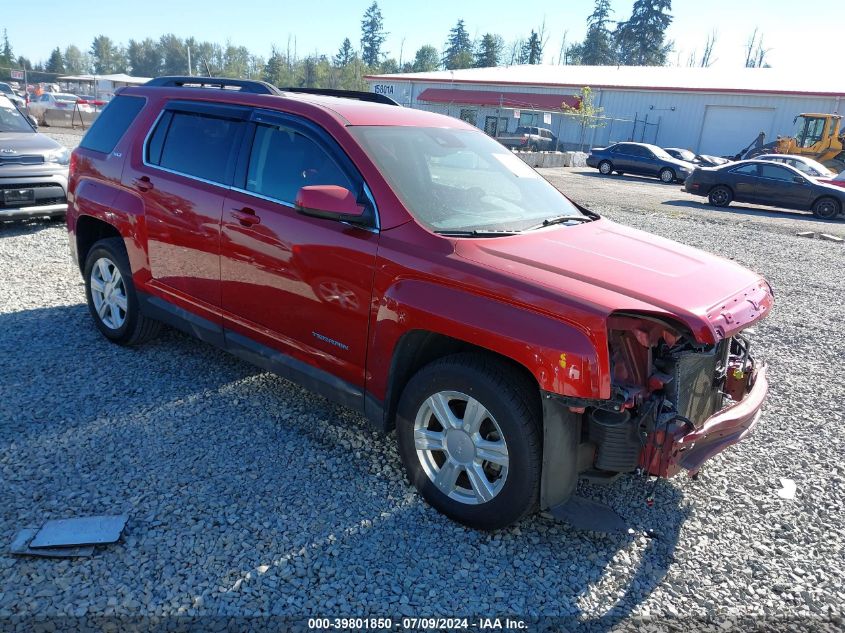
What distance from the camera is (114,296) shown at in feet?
16.6

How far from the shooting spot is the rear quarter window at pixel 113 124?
4.90 metres

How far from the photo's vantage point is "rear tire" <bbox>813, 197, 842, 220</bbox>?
1761 centimetres

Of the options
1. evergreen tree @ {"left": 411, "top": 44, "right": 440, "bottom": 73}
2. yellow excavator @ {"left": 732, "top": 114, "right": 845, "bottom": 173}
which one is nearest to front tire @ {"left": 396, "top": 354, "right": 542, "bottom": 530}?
yellow excavator @ {"left": 732, "top": 114, "right": 845, "bottom": 173}

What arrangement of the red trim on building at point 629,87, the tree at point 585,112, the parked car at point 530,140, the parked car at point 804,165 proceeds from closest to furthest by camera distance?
the parked car at point 804,165, the parked car at point 530,140, the red trim on building at point 629,87, the tree at point 585,112

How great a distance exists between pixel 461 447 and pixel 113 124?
380 cm

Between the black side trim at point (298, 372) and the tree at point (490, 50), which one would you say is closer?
the black side trim at point (298, 372)

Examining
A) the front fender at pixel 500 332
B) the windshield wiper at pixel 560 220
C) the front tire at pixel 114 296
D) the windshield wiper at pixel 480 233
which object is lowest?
the front tire at pixel 114 296

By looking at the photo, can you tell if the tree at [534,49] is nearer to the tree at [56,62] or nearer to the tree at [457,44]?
the tree at [457,44]

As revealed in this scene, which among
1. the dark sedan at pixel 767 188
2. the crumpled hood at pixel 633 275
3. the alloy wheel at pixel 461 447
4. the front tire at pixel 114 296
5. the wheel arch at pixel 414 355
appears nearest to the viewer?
the crumpled hood at pixel 633 275

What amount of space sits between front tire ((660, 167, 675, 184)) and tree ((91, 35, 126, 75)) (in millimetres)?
119959

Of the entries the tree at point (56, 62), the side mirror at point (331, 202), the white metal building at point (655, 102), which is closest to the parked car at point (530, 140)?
the white metal building at point (655, 102)

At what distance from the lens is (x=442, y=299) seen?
3.04m

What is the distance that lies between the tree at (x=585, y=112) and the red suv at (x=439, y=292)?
31676 mm

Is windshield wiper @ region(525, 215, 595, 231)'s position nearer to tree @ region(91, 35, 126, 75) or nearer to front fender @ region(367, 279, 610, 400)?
front fender @ region(367, 279, 610, 400)
